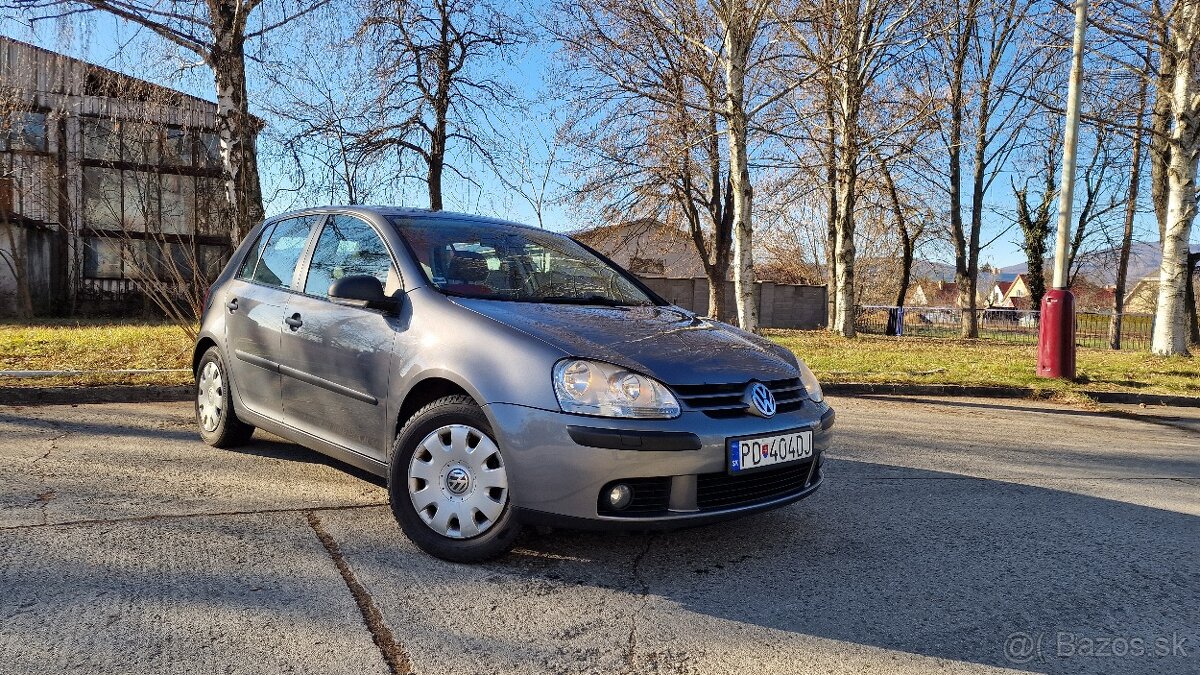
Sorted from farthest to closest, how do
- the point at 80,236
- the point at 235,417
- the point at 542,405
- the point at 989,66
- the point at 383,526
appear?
the point at 989,66, the point at 80,236, the point at 235,417, the point at 383,526, the point at 542,405

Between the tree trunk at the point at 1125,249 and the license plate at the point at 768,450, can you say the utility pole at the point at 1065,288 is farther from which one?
the tree trunk at the point at 1125,249

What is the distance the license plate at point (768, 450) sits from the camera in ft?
10.1

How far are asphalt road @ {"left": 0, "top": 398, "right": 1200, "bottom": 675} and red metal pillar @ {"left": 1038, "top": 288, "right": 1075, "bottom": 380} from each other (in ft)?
20.0

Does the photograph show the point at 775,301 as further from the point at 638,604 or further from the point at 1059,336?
the point at 638,604

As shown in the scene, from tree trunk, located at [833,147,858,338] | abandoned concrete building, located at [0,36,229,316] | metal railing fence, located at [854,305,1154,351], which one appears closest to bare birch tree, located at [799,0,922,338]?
tree trunk, located at [833,147,858,338]

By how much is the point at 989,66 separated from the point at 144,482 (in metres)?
25.5

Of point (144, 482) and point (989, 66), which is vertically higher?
point (989, 66)

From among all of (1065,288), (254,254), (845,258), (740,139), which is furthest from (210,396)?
(845,258)

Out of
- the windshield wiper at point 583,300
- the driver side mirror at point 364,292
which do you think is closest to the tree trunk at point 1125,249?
the windshield wiper at point 583,300

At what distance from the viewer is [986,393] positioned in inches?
391

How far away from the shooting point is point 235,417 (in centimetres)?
491

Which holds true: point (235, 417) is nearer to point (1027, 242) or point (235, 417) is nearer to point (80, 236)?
point (80, 236)

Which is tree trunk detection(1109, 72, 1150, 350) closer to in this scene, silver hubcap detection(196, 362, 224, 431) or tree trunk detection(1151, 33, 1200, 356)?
tree trunk detection(1151, 33, 1200, 356)

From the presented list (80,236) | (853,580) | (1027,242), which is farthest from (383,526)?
(1027,242)
